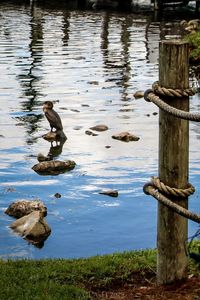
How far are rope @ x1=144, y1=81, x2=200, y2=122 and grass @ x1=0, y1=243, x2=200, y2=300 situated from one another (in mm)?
1622

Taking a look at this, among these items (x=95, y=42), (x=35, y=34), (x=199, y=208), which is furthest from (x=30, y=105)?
(x=35, y=34)

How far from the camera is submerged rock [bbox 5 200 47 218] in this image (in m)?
9.80

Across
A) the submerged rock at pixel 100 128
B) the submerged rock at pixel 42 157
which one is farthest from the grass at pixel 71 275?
the submerged rock at pixel 100 128

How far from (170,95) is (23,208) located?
4662 millimetres

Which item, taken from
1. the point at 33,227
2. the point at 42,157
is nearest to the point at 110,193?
the point at 33,227

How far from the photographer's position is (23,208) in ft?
32.2

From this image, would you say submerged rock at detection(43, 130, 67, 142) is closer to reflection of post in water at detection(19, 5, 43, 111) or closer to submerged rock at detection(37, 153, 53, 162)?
submerged rock at detection(37, 153, 53, 162)

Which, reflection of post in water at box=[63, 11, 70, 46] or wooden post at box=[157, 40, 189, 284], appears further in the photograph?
reflection of post in water at box=[63, 11, 70, 46]

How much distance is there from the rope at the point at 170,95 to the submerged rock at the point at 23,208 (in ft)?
14.3

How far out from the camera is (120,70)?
21.7 m

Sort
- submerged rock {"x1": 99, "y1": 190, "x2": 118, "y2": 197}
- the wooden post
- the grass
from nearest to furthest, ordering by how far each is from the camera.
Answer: the wooden post → the grass → submerged rock {"x1": 99, "y1": 190, "x2": 118, "y2": 197}

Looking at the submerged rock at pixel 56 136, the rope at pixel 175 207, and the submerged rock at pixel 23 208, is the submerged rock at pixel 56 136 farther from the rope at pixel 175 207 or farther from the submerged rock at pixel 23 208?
the rope at pixel 175 207

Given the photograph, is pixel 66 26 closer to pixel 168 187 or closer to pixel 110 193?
pixel 110 193

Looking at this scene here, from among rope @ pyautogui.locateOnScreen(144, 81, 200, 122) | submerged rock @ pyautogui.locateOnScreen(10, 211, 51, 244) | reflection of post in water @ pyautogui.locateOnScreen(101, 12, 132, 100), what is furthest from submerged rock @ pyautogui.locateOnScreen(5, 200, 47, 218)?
reflection of post in water @ pyautogui.locateOnScreen(101, 12, 132, 100)
